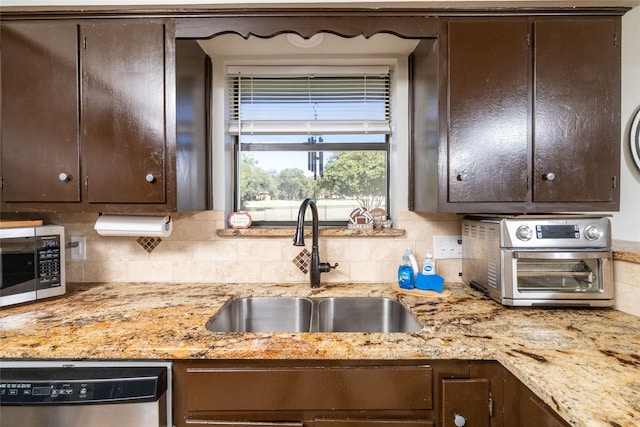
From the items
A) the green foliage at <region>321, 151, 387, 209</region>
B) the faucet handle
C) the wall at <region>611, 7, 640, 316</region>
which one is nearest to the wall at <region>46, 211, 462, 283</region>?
the faucet handle

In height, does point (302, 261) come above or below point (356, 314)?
above

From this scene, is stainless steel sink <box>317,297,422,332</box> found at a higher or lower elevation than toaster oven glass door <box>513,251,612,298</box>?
lower

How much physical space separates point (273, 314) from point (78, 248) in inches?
46.6

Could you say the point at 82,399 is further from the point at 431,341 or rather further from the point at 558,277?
the point at 558,277

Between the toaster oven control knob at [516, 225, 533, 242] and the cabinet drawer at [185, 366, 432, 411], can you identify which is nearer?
the cabinet drawer at [185, 366, 432, 411]

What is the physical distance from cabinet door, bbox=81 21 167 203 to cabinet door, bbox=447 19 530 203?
4.29 feet

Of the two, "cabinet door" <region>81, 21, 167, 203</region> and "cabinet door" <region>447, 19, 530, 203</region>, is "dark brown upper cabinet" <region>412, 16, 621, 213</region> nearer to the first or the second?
"cabinet door" <region>447, 19, 530, 203</region>

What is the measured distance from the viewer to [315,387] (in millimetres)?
1000

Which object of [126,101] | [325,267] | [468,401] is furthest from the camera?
[325,267]

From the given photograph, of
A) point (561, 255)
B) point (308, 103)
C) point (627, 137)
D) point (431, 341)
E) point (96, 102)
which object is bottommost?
point (431, 341)

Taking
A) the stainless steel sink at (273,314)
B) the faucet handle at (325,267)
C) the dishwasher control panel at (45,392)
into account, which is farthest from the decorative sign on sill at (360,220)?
the dishwasher control panel at (45,392)

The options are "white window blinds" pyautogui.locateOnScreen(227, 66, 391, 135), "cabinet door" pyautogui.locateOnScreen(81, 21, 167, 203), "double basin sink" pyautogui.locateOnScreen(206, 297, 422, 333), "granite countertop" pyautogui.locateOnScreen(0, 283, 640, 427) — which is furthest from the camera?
"white window blinds" pyautogui.locateOnScreen(227, 66, 391, 135)

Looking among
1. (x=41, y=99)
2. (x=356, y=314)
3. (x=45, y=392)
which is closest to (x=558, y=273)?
(x=356, y=314)

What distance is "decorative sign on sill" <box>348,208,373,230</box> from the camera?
1.77m
